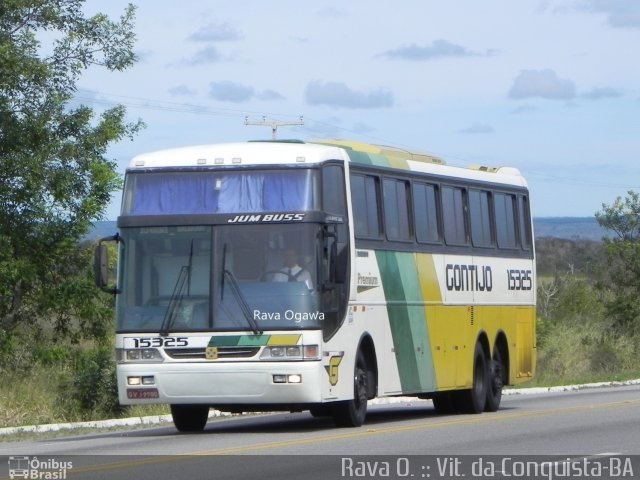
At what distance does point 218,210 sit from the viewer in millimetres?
18516

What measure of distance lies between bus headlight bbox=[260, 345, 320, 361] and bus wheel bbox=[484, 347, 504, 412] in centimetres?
650

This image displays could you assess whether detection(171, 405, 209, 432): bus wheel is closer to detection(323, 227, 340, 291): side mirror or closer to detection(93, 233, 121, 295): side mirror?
detection(93, 233, 121, 295): side mirror

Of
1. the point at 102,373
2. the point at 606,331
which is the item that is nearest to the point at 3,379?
the point at 102,373

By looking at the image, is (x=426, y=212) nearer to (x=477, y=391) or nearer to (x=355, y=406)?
(x=477, y=391)

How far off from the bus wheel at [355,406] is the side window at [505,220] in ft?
19.9

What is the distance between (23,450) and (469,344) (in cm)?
838

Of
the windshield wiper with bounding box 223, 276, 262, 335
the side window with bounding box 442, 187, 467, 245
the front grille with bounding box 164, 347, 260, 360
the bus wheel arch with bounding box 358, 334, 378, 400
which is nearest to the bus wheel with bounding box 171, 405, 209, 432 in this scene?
the front grille with bounding box 164, 347, 260, 360

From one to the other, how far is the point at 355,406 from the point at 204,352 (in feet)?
7.27

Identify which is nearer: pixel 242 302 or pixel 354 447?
pixel 354 447

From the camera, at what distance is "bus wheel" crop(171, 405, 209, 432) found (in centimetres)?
1939

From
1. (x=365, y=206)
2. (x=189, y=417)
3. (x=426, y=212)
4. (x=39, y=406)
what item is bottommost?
(x=189, y=417)

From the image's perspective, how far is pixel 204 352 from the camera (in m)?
18.1

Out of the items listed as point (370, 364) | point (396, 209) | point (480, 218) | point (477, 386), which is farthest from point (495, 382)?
point (370, 364)

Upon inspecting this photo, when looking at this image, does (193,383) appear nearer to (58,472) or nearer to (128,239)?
(128,239)
